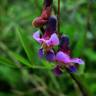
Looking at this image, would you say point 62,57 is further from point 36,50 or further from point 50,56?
point 36,50

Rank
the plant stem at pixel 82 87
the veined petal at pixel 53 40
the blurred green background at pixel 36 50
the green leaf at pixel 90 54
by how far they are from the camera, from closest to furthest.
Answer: the veined petal at pixel 53 40 → the plant stem at pixel 82 87 → the blurred green background at pixel 36 50 → the green leaf at pixel 90 54

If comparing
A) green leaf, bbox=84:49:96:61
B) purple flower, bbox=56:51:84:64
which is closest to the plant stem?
purple flower, bbox=56:51:84:64

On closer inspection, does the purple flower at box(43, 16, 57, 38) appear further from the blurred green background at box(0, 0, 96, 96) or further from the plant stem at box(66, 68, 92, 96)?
the blurred green background at box(0, 0, 96, 96)

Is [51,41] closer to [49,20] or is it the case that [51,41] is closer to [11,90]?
[49,20]

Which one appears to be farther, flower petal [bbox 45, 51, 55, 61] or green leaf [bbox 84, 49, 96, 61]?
green leaf [bbox 84, 49, 96, 61]

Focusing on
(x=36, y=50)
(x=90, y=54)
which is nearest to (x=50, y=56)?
(x=36, y=50)

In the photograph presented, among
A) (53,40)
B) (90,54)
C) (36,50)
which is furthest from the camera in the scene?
(90,54)

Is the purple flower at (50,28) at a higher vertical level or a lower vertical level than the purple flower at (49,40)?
higher

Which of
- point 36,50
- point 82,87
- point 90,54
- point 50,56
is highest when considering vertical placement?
point 90,54

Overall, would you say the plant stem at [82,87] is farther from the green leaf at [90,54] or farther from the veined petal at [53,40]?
the green leaf at [90,54]

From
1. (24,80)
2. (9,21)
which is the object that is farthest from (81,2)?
(24,80)

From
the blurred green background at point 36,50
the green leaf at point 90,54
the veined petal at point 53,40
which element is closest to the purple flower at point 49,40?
the veined petal at point 53,40
